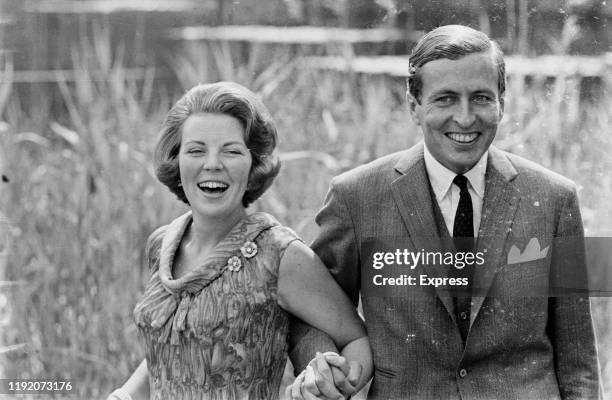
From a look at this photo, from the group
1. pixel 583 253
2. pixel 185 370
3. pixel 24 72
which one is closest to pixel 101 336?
pixel 185 370

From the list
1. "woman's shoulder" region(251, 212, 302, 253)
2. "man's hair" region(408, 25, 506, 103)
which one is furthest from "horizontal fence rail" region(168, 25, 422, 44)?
"woman's shoulder" region(251, 212, 302, 253)

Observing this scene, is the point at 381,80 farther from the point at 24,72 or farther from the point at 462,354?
the point at 24,72

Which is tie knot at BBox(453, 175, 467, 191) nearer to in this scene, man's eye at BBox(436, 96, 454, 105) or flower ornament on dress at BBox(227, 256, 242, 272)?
man's eye at BBox(436, 96, 454, 105)

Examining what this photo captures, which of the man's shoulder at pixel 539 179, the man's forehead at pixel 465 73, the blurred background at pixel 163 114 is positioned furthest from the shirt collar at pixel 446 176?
the blurred background at pixel 163 114

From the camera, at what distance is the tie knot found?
2572mm

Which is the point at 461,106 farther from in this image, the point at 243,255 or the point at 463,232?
the point at 243,255

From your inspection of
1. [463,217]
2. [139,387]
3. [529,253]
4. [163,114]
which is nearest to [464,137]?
[463,217]

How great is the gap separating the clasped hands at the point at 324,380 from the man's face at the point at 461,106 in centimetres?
66

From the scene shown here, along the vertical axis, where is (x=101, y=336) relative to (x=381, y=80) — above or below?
below

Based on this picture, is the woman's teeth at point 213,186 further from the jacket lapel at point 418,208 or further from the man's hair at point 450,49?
the man's hair at point 450,49

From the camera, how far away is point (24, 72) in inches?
118

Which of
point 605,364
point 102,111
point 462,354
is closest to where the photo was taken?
point 462,354

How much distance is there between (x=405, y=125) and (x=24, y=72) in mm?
1294

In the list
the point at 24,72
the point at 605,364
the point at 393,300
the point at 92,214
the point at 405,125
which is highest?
the point at 24,72
